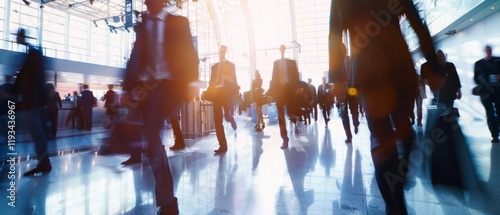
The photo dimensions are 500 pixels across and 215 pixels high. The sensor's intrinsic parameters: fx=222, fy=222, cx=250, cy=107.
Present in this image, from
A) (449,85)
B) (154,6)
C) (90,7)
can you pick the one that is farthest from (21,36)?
(90,7)

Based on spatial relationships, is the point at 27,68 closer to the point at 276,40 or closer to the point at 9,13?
the point at 276,40

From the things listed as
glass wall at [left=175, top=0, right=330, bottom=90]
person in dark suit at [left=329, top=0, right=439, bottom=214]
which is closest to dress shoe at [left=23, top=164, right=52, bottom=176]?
person in dark suit at [left=329, top=0, right=439, bottom=214]

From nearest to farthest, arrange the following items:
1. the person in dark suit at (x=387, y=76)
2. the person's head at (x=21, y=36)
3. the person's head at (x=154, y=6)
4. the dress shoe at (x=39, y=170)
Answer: the person in dark suit at (x=387, y=76)
the person's head at (x=154, y=6)
the person's head at (x=21, y=36)
the dress shoe at (x=39, y=170)

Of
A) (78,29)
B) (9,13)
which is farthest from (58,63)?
(78,29)

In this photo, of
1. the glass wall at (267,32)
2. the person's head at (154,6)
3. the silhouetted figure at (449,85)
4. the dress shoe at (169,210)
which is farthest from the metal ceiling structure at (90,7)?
the dress shoe at (169,210)

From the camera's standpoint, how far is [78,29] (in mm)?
23125

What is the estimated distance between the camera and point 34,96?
8.51ft

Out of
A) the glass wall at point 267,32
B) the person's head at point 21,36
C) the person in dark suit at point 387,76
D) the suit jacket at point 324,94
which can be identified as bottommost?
the person in dark suit at point 387,76

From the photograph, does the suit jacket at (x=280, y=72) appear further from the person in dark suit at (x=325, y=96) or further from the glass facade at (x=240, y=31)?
the glass facade at (x=240, y=31)

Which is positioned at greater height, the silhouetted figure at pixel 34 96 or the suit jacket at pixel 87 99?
the suit jacket at pixel 87 99

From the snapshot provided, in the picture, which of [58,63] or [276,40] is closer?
[58,63]

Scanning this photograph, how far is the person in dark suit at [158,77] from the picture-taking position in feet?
4.77

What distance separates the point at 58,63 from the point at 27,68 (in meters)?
16.6

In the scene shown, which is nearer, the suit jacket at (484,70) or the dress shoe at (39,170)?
the dress shoe at (39,170)
